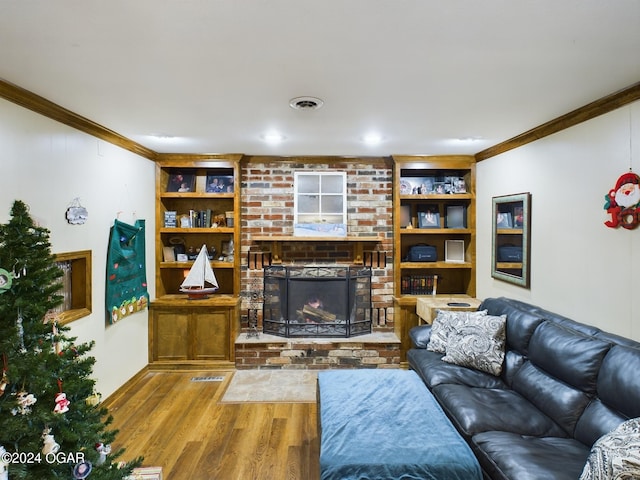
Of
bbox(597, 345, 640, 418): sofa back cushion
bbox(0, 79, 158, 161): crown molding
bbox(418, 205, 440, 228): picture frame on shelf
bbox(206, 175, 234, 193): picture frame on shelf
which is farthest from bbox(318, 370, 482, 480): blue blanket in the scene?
bbox(206, 175, 234, 193): picture frame on shelf

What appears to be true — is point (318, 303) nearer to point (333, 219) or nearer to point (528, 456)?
point (333, 219)

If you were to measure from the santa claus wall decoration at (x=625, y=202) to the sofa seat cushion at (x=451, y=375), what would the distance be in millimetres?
1329

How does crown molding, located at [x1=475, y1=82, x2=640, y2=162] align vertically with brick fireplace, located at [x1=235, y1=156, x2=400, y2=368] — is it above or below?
above

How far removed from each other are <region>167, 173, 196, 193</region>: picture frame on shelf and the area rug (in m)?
2.23

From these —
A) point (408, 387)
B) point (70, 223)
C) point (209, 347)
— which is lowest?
point (209, 347)

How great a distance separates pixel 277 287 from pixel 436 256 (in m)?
1.95

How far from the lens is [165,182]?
4.44 m

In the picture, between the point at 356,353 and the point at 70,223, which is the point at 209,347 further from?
the point at 70,223

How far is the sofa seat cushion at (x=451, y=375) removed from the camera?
8.86 ft

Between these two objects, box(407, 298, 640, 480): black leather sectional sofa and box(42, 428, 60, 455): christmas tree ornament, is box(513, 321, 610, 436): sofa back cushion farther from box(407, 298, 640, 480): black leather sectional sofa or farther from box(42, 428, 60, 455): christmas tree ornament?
box(42, 428, 60, 455): christmas tree ornament

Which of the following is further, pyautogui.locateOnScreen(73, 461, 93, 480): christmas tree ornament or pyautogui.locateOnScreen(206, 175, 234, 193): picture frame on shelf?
pyautogui.locateOnScreen(206, 175, 234, 193): picture frame on shelf

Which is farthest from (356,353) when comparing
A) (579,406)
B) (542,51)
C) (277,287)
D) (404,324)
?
(542,51)

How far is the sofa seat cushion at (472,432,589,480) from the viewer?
164cm

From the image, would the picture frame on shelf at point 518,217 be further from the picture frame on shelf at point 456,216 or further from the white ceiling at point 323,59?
the picture frame on shelf at point 456,216
